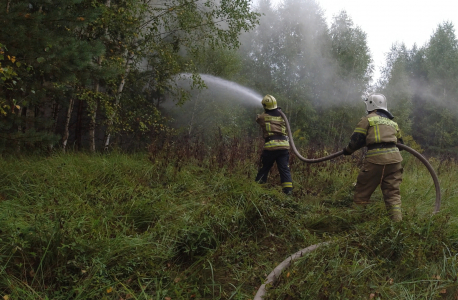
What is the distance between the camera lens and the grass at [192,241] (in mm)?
2451

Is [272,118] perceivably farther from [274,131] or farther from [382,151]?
[382,151]

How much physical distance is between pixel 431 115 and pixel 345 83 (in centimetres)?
935

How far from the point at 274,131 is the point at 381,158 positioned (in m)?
1.75

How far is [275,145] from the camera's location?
16.8ft

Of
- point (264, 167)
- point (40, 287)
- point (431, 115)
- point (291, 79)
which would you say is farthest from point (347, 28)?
point (40, 287)

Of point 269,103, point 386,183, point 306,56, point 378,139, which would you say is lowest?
point 386,183

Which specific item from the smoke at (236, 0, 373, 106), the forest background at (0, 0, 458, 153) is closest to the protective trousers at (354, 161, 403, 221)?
the forest background at (0, 0, 458, 153)

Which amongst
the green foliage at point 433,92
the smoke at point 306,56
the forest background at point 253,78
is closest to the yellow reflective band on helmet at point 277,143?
the forest background at point 253,78

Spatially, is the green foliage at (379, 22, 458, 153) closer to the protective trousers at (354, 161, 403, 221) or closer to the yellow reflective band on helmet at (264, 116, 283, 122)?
the yellow reflective band on helmet at (264, 116, 283, 122)

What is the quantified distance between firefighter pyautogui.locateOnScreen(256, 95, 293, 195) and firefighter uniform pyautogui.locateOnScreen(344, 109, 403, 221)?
4.03 ft

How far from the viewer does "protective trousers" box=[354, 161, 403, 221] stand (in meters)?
3.80

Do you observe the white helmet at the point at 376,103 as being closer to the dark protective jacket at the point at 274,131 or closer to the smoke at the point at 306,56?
the dark protective jacket at the point at 274,131

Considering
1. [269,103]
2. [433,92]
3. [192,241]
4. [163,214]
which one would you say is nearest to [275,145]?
[269,103]

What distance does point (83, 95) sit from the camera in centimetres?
638
